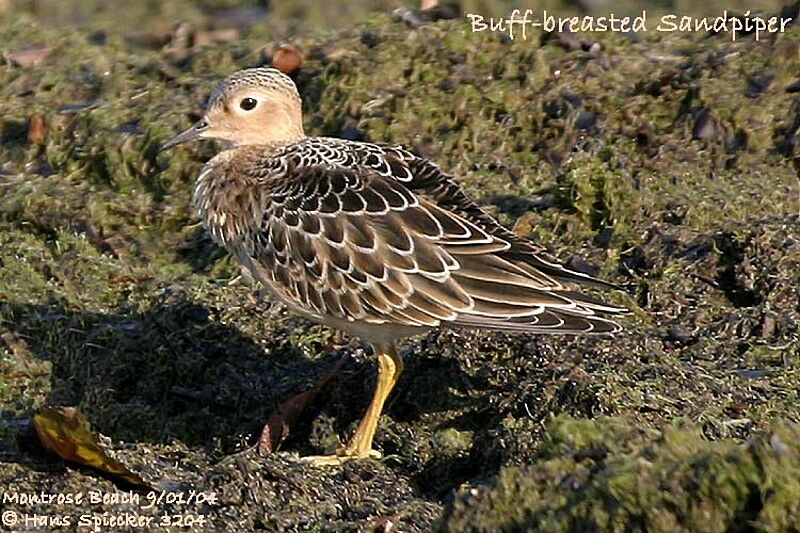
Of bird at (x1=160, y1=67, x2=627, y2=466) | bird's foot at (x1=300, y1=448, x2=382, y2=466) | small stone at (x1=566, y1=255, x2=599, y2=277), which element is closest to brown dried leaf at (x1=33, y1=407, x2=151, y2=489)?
bird's foot at (x1=300, y1=448, x2=382, y2=466)

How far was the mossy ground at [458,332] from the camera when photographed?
5.45 metres

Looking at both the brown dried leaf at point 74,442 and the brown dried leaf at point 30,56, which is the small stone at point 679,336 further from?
the brown dried leaf at point 30,56

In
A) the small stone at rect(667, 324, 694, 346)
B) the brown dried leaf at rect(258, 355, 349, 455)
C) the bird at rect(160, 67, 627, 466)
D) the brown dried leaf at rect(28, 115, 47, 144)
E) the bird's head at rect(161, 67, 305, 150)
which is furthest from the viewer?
the brown dried leaf at rect(28, 115, 47, 144)

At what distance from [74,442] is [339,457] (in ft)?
3.46

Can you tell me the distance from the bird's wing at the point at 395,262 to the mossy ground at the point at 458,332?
32 centimetres

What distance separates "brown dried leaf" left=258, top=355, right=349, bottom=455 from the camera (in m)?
6.46

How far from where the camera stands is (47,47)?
34.9 ft

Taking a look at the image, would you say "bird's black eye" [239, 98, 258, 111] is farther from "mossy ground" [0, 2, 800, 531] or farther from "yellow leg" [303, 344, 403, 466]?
"yellow leg" [303, 344, 403, 466]

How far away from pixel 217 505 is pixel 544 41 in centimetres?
486

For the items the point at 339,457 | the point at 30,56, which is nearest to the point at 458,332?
the point at 339,457

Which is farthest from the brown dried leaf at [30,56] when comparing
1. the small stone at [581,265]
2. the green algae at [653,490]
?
the green algae at [653,490]

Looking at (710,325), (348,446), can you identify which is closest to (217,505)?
(348,446)

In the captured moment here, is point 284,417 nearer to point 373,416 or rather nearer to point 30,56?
point 373,416

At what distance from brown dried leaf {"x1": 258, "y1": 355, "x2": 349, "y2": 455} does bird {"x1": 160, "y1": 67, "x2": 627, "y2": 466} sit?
0.27 m
